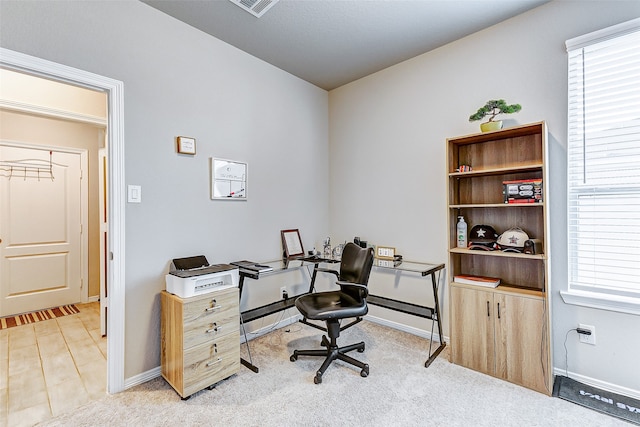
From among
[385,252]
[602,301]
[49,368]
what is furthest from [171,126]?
[602,301]

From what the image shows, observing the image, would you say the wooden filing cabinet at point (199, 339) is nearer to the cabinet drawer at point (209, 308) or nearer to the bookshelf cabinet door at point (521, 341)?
the cabinet drawer at point (209, 308)

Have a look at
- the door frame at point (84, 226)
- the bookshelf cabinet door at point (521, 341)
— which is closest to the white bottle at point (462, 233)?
the bookshelf cabinet door at point (521, 341)

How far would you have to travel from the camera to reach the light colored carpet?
173 centimetres

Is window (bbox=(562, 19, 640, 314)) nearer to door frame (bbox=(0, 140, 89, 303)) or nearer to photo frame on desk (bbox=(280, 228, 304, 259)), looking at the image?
photo frame on desk (bbox=(280, 228, 304, 259))

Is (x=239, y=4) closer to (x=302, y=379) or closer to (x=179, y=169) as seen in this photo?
(x=179, y=169)

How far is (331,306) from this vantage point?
2.27 meters

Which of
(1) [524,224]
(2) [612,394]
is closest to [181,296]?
(1) [524,224]

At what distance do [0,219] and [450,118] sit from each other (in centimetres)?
512

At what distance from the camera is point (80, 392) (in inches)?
79.2

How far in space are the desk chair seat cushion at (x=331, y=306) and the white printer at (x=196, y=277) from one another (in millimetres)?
593

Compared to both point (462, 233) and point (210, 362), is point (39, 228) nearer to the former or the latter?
point (210, 362)

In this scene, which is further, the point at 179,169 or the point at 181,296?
the point at 179,169

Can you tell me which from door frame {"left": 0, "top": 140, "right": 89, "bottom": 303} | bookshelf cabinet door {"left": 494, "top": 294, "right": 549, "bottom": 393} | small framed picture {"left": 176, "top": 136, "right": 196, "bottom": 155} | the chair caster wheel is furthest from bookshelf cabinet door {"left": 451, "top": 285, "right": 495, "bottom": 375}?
door frame {"left": 0, "top": 140, "right": 89, "bottom": 303}

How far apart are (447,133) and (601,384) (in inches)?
85.1
